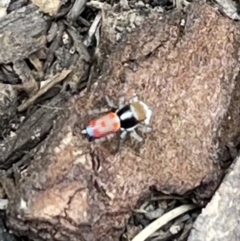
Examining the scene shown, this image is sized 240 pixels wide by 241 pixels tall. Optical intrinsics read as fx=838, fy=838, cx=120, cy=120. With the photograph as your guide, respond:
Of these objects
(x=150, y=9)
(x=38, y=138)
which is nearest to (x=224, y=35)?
(x=150, y=9)

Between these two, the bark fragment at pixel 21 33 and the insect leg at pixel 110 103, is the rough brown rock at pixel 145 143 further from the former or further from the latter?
the bark fragment at pixel 21 33

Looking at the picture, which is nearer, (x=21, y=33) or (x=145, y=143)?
(x=145, y=143)

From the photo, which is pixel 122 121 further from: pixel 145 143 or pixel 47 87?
pixel 47 87

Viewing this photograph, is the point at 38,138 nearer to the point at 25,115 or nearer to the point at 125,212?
the point at 25,115

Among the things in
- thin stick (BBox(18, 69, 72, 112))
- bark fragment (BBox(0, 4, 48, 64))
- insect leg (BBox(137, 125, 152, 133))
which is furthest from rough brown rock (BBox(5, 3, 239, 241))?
bark fragment (BBox(0, 4, 48, 64))

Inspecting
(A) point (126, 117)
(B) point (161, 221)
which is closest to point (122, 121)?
(A) point (126, 117)

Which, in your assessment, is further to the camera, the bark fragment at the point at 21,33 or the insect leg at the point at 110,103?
the bark fragment at the point at 21,33

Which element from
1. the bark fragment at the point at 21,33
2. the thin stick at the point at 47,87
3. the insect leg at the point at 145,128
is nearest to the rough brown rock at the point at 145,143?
the insect leg at the point at 145,128
